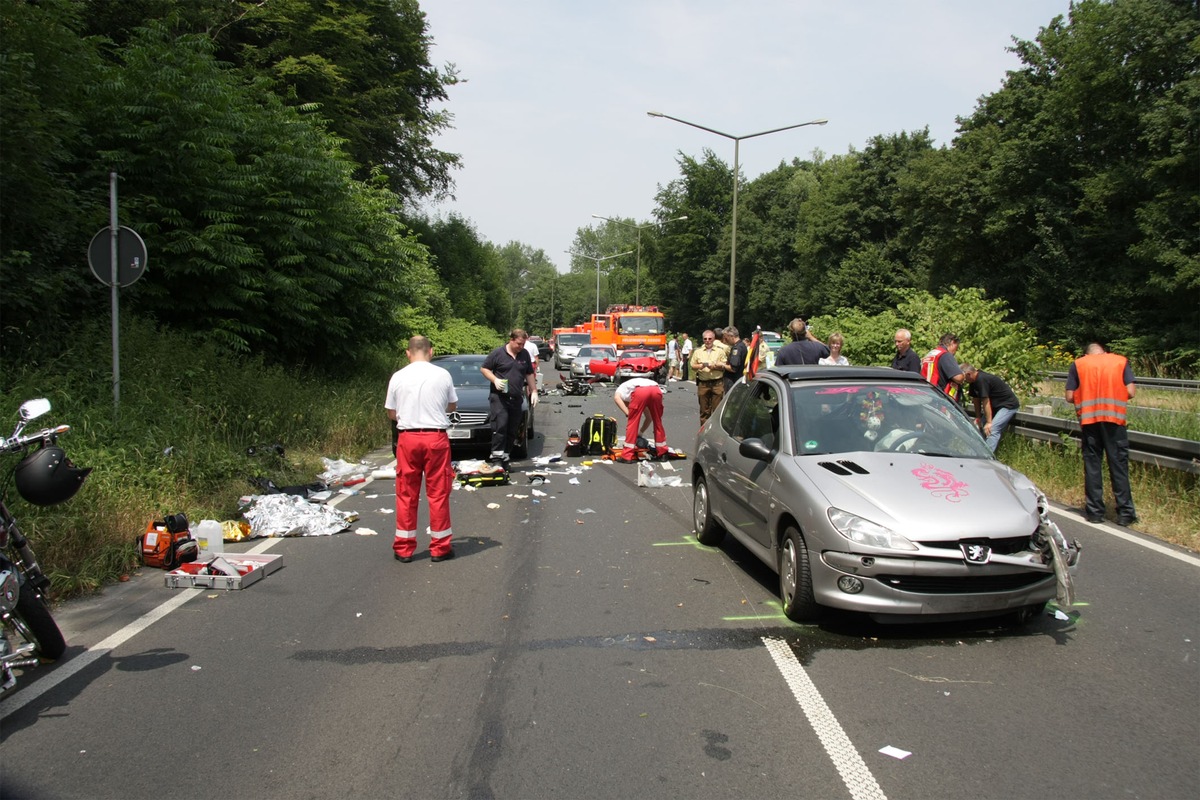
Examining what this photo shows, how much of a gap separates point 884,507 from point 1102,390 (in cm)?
472

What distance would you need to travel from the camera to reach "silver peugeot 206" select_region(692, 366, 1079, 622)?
5.21m

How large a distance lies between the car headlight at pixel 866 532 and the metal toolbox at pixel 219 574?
169 inches

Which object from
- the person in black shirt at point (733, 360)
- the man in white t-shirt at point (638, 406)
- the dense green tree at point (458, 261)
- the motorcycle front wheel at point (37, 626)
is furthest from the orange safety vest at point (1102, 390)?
the dense green tree at point (458, 261)

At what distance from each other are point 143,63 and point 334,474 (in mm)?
7261

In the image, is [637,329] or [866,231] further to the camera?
[866,231]

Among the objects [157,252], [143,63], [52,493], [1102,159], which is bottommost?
[52,493]

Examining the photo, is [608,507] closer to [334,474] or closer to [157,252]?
[334,474]

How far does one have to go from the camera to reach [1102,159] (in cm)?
4053

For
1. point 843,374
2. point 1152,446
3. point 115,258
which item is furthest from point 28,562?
point 1152,446

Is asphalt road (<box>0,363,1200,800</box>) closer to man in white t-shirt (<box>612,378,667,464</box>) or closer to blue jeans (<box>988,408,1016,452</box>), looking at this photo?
blue jeans (<box>988,408,1016,452</box>)

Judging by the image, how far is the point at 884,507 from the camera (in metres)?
5.42

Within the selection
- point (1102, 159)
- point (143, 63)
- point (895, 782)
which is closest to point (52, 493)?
point (895, 782)

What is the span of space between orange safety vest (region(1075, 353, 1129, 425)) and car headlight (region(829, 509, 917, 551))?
188 inches

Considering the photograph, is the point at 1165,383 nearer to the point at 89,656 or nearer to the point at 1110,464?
the point at 1110,464
